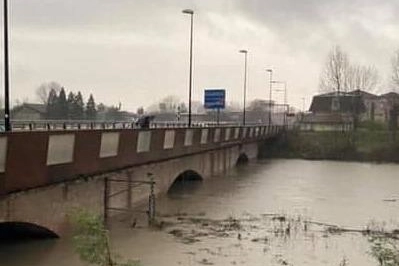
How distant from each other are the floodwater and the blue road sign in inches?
807

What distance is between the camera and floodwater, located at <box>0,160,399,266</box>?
18.4 meters

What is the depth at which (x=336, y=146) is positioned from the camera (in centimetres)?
7812

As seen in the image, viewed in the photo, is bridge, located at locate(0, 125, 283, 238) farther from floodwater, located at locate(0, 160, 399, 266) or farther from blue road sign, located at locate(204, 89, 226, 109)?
blue road sign, located at locate(204, 89, 226, 109)

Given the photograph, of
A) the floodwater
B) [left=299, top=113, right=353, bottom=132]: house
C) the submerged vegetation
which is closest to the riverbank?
[left=299, top=113, right=353, bottom=132]: house

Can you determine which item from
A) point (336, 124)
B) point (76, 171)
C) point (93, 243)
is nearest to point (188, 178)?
point (76, 171)

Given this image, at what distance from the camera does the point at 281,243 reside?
68.4ft

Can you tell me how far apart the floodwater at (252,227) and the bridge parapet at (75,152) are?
2.19 metres

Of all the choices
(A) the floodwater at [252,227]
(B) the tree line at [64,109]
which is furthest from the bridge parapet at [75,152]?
(B) the tree line at [64,109]

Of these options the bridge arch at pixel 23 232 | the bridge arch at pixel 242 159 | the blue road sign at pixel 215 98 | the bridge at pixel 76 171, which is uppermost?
the blue road sign at pixel 215 98

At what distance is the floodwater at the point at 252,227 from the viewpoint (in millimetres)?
18406

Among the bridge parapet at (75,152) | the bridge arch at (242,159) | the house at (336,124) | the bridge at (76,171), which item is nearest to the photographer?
the bridge parapet at (75,152)

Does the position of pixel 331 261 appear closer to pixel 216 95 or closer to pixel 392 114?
pixel 216 95

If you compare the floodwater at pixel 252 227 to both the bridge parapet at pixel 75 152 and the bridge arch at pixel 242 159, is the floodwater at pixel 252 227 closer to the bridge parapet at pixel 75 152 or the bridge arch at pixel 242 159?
the bridge parapet at pixel 75 152

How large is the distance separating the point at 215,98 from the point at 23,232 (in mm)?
45534
